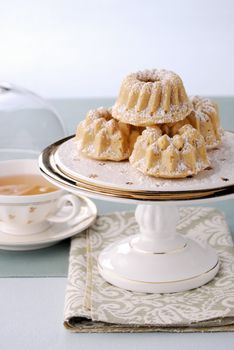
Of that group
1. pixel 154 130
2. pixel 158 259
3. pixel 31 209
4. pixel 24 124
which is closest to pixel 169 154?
pixel 154 130

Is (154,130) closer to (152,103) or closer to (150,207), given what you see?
(152,103)

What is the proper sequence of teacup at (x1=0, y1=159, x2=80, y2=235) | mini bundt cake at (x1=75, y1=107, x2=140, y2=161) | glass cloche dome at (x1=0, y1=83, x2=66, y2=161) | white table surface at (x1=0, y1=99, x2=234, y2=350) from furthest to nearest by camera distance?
glass cloche dome at (x1=0, y1=83, x2=66, y2=161) < teacup at (x1=0, y1=159, x2=80, y2=235) < mini bundt cake at (x1=75, y1=107, x2=140, y2=161) < white table surface at (x1=0, y1=99, x2=234, y2=350)

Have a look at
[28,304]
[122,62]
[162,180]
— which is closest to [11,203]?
[28,304]

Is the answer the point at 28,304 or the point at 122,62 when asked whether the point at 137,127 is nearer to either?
the point at 28,304

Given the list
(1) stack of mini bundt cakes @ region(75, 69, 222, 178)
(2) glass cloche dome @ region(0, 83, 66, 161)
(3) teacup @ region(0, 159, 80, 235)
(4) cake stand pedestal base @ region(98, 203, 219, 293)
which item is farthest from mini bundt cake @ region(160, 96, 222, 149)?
(2) glass cloche dome @ region(0, 83, 66, 161)

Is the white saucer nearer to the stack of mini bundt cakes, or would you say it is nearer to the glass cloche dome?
the stack of mini bundt cakes

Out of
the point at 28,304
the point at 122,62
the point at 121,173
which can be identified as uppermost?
the point at 121,173
